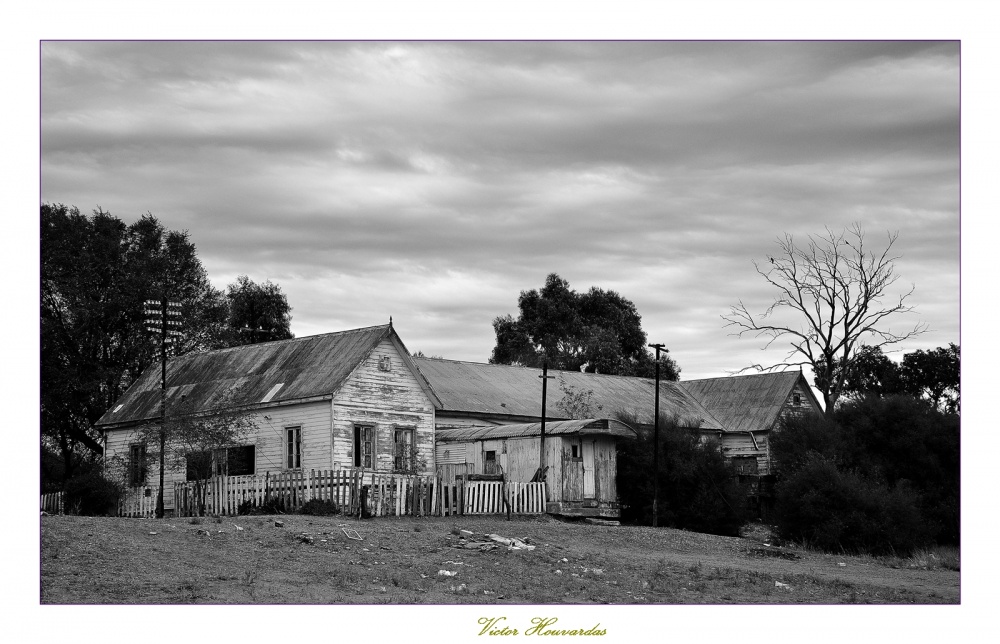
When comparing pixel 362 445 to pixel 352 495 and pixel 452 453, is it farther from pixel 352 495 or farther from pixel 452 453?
pixel 352 495

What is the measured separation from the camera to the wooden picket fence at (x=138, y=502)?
32.7 metres

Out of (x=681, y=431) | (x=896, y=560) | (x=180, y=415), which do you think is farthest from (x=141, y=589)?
(x=681, y=431)

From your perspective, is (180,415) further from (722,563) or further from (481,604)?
(481,604)

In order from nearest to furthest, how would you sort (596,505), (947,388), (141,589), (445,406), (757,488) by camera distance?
(141,589) → (596,505) → (445,406) → (757,488) → (947,388)

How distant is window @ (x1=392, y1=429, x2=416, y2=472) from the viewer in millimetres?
34688

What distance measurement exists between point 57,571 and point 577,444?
18.1 meters

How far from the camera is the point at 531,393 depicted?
42094 mm

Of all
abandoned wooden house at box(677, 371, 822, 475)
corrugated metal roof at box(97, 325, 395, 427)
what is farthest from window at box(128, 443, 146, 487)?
abandoned wooden house at box(677, 371, 822, 475)

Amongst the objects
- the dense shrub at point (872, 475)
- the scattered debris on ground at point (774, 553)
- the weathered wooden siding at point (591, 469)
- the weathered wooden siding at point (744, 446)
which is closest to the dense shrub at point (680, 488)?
the weathered wooden siding at point (591, 469)

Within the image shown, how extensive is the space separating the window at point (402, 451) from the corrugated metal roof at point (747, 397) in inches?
647

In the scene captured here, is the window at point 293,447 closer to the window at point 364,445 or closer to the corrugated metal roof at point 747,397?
the window at point 364,445

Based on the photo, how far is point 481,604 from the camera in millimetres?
16375

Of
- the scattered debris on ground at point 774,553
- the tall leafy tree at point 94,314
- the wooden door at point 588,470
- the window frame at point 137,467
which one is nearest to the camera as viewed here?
the scattered debris on ground at point 774,553

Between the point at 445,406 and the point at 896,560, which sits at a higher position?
the point at 445,406
